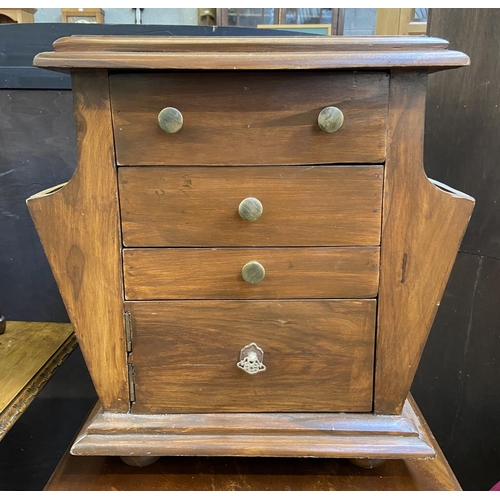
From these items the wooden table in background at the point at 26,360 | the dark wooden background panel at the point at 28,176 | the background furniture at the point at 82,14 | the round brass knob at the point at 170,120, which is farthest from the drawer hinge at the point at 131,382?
the background furniture at the point at 82,14

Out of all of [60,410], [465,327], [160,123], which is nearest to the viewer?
[160,123]

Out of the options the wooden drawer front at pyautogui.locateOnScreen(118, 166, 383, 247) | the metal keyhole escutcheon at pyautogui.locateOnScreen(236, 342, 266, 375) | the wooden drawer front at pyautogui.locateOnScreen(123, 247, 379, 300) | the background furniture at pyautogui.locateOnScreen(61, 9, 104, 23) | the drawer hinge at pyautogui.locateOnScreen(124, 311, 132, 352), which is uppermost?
the background furniture at pyautogui.locateOnScreen(61, 9, 104, 23)

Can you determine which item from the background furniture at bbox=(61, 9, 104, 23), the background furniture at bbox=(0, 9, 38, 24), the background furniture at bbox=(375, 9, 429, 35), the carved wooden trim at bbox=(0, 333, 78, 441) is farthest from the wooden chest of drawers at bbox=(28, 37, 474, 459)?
the background furniture at bbox=(61, 9, 104, 23)

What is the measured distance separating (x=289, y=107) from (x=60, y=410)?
3.58 ft

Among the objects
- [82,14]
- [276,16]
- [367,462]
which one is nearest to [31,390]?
[367,462]

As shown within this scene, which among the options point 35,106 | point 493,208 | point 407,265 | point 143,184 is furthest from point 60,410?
point 493,208

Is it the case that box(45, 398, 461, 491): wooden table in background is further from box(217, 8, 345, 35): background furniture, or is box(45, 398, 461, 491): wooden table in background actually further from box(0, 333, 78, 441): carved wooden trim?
box(217, 8, 345, 35): background furniture

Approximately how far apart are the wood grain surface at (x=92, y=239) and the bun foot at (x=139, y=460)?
0.38 ft

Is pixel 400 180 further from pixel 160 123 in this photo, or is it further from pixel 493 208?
pixel 493 208

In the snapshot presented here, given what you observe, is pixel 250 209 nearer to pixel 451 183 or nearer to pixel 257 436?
pixel 257 436

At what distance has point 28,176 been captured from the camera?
3.63ft

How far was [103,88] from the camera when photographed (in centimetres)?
61

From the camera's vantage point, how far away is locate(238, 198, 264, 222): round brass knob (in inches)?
24.3

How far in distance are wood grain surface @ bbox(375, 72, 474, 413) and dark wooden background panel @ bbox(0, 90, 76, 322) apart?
772mm
